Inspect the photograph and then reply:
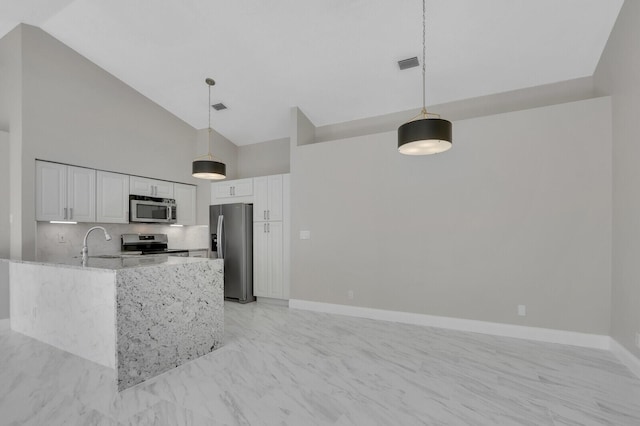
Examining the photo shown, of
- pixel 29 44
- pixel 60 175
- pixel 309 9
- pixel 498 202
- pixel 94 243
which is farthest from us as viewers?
pixel 94 243

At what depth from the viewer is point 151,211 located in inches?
204

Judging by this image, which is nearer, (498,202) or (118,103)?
(498,202)

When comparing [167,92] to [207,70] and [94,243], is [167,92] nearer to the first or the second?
[207,70]

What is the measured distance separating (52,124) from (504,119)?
5.67 m

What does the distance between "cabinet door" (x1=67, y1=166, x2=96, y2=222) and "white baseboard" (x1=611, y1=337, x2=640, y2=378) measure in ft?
20.6

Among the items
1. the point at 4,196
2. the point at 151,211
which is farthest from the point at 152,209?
the point at 4,196

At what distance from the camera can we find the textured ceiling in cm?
311

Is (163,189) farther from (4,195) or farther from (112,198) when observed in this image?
(4,195)

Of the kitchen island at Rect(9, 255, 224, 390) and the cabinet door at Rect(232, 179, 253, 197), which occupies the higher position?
the cabinet door at Rect(232, 179, 253, 197)

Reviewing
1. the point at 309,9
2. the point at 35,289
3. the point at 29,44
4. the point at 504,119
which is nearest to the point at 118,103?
the point at 29,44

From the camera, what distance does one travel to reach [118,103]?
4.78 metres

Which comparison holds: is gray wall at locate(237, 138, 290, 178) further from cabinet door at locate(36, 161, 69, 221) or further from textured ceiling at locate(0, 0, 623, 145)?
cabinet door at locate(36, 161, 69, 221)

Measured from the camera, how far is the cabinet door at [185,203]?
5691 millimetres

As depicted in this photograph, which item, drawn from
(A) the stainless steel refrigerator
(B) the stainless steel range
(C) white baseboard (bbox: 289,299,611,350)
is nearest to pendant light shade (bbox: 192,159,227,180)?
(A) the stainless steel refrigerator
